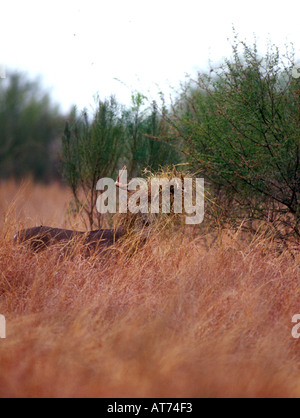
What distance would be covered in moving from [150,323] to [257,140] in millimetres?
2935

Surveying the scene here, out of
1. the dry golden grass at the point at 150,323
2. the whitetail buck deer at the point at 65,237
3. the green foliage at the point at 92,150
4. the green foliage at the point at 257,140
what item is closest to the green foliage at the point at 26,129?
the green foliage at the point at 92,150

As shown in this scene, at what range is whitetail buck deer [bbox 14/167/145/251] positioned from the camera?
482 cm

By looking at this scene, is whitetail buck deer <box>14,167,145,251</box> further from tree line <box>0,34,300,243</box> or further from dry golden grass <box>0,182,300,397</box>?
tree line <box>0,34,300,243</box>

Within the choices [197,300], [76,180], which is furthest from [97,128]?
[197,300]

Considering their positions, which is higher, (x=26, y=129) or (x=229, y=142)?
(x=26, y=129)

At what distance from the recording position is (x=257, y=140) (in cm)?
551

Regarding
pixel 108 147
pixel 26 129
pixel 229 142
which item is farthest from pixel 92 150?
pixel 26 129

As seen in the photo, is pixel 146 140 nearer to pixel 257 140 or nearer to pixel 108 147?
pixel 108 147

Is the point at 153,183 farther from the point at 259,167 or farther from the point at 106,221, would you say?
the point at 106,221

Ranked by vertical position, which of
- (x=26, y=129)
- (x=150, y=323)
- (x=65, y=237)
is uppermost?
(x=26, y=129)

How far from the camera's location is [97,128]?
7.30 metres

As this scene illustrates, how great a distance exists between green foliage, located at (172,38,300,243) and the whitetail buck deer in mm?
1381

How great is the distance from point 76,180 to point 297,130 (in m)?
3.74

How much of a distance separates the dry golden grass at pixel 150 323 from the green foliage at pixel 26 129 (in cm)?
1129
